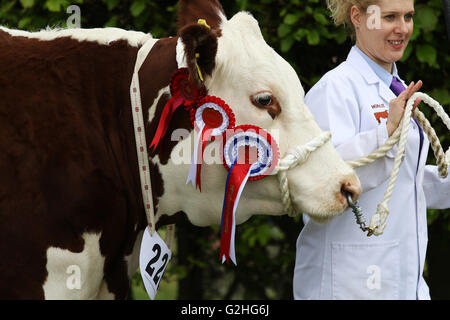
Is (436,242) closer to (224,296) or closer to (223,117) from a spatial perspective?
(224,296)

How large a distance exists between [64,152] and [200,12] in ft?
2.54

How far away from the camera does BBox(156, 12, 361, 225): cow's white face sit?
2.54m

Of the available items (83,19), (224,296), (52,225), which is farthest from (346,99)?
(224,296)

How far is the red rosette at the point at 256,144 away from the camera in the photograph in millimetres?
2557

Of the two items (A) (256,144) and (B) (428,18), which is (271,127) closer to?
(A) (256,144)

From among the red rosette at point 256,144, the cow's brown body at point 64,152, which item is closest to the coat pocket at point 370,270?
the red rosette at point 256,144

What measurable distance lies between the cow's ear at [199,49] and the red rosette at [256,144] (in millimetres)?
236

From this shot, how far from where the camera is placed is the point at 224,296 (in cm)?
648

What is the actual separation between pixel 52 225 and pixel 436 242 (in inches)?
129

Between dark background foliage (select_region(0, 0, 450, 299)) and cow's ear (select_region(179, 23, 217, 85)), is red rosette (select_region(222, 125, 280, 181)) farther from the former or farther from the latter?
dark background foliage (select_region(0, 0, 450, 299))

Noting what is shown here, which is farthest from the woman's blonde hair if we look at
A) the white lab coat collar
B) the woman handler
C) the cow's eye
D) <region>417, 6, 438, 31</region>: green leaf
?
<region>417, 6, 438, 31</region>: green leaf

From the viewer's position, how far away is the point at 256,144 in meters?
2.56

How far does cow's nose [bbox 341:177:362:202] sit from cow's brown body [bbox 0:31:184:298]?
68 cm

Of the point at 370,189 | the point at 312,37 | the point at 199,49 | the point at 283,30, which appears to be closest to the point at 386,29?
the point at 370,189
